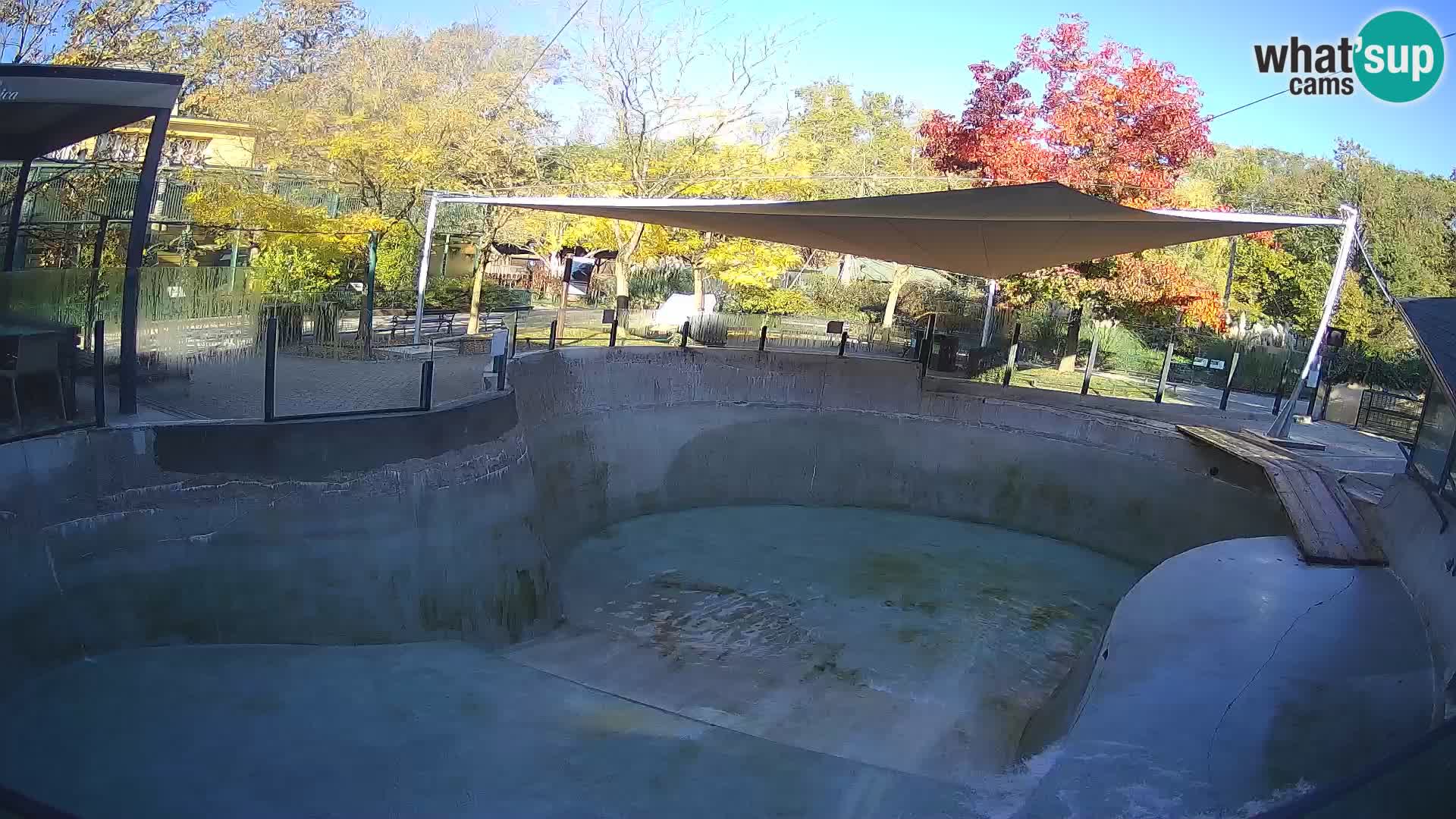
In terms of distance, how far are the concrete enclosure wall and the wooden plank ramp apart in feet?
1.34

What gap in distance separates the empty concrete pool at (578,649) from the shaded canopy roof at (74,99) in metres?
2.12

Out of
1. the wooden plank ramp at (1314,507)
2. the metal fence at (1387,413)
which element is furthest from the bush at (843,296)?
the wooden plank ramp at (1314,507)

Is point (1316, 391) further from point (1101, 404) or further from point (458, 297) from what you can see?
point (458, 297)

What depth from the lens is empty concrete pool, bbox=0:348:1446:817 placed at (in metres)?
5.41

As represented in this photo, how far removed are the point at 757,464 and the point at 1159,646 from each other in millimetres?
7679

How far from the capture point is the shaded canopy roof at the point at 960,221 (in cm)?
959

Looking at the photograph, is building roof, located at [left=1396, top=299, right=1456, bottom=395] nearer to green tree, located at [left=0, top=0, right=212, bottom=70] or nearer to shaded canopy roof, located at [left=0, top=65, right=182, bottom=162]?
shaded canopy roof, located at [left=0, top=65, right=182, bottom=162]

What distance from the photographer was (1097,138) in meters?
17.3

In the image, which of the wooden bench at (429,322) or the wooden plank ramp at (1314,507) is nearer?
the wooden plank ramp at (1314,507)

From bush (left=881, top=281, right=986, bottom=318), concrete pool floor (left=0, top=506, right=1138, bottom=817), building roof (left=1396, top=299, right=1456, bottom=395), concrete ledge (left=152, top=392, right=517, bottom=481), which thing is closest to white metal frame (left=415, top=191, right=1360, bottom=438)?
building roof (left=1396, top=299, right=1456, bottom=395)

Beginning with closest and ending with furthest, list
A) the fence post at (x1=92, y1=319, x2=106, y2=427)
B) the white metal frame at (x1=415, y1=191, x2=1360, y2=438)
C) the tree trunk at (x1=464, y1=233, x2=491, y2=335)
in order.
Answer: the fence post at (x1=92, y1=319, x2=106, y2=427) < the white metal frame at (x1=415, y1=191, x2=1360, y2=438) < the tree trunk at (x1=464, y1=233, x2=491, y2=335)

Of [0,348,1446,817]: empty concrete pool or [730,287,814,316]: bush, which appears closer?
[0,348,1446,817]: empty concrete pool

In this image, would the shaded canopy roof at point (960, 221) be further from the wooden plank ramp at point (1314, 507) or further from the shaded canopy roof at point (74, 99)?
the shaded canopy roof at point (74, 99)

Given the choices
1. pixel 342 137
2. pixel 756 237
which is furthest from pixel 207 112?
pixel 756 237
